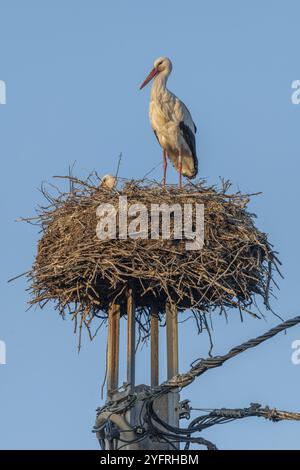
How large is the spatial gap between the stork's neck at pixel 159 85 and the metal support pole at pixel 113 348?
12.6 feet

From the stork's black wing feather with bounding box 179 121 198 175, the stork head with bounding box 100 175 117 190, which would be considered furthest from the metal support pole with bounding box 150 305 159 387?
the stork's black wing feather with bounding box 179 121 198 175

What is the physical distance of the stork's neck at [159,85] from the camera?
14.5 metres

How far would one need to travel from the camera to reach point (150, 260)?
10922 millimetres

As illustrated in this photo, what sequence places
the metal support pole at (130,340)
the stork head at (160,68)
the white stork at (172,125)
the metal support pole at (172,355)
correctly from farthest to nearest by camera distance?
the stork head at (160,68), the white stork at (172,125), the metal support pole at (130,340), the metal support pole at (172,355)

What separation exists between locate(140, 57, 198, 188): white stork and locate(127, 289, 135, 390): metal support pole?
3.48 metres

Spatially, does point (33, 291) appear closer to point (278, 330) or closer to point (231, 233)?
point (231, 233)

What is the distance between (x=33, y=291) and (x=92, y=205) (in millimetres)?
911

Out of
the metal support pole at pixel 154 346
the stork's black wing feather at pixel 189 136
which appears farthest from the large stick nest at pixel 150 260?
the stork's black wing feather at pixel 189 136

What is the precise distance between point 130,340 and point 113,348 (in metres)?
0.27

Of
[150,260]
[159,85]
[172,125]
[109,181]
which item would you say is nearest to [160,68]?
[159,85]

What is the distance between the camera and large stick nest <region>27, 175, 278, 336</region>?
10.9 meters

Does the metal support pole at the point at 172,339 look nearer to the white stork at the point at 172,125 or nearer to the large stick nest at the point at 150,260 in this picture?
the large stick nest at the point at 150,260

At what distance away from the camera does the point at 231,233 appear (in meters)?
11.4
